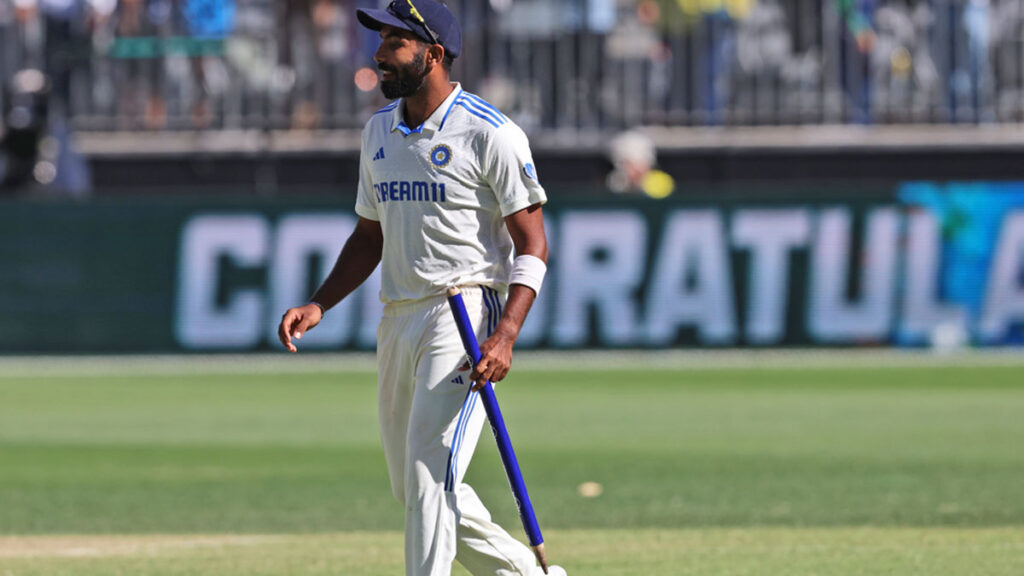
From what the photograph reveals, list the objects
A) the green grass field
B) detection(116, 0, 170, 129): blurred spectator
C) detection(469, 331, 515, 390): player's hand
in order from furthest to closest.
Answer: detection(116, 0, 170, 129): blurred spectator < the green grass field < detection(469, 331, 515, 390): player's hand

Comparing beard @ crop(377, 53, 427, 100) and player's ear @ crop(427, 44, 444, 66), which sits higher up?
player's ear @ crop(427, 44, 444, 66)

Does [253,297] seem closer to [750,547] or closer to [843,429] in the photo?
[843,429]

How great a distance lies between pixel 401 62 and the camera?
237 inches

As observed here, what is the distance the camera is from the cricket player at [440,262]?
19.7 ft

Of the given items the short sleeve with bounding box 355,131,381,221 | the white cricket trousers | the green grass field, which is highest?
the short sleeve with bounding box 355,131,381,221

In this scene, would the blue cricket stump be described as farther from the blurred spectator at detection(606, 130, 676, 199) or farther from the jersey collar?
the blurred spectator at detection(606, 130, 676, 199)

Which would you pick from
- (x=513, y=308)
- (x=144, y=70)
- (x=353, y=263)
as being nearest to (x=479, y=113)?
(x=513, y=308)

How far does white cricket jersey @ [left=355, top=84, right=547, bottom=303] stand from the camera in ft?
19.8

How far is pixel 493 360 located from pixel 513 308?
0.71 ft

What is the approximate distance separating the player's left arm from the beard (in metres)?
0.55

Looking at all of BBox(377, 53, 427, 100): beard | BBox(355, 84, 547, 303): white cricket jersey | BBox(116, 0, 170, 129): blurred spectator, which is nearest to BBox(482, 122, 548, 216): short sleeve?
BBox(355, 84, 547, 303): white cricket jersey

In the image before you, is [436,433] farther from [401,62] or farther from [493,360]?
[401,62]

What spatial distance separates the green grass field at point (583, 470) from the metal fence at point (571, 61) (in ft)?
14.2

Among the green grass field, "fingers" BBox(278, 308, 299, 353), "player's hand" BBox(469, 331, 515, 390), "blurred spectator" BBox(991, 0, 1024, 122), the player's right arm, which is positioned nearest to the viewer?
"player's hand" BBox(469, 331, 515, 390)
